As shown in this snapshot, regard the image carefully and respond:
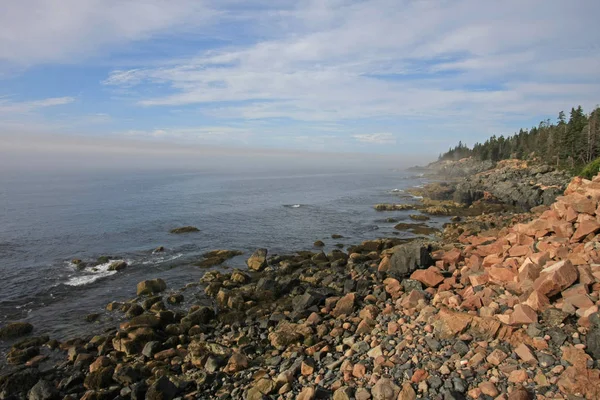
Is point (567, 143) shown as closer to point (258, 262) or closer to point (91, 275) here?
point (258, 262)

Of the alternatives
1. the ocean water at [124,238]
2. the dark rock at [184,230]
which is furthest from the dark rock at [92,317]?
the dark rock at [184,230]

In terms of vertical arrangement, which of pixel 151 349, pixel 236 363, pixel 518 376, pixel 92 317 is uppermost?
pixel 518 376

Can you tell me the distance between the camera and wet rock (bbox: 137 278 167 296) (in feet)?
81.1

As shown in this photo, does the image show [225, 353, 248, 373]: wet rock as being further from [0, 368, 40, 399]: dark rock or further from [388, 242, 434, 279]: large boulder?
[388, 242, 434, 279]: large boulder

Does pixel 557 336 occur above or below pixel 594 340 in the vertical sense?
below

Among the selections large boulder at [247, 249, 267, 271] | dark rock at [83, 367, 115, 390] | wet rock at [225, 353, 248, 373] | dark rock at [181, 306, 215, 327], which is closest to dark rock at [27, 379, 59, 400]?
dark rock at [83, 367, 115, 390]

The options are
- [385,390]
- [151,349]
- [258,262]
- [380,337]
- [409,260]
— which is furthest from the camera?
[258,262]

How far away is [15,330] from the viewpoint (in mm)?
19891

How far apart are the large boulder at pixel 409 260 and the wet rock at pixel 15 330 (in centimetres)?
2115

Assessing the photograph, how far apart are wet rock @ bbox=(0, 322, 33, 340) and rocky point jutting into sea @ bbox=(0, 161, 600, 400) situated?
2.3 inches

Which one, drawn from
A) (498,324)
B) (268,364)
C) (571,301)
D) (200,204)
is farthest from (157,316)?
(200,204)

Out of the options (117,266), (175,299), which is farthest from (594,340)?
(117,266)

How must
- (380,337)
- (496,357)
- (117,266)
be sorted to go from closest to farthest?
1. (496,357)
2. (380,337)
3. (117,266)

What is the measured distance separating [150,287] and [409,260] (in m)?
17.5
